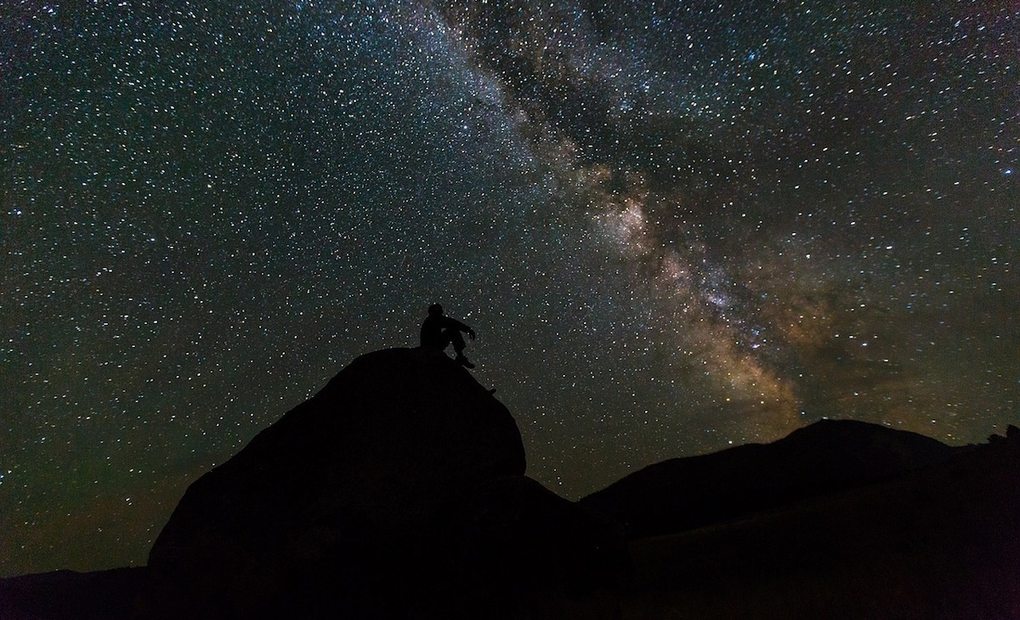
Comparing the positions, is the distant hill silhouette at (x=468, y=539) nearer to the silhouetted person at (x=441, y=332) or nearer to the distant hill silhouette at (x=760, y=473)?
the silhouetted person at (x=441, y=332)

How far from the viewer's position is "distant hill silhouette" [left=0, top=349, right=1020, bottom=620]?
8.80 meters

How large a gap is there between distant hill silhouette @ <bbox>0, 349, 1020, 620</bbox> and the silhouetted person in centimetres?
58

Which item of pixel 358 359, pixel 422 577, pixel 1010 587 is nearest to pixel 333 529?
pixel 422 577

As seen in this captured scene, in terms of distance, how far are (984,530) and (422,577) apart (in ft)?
32.9

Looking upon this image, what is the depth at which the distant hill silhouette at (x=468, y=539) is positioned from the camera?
880 centimetres

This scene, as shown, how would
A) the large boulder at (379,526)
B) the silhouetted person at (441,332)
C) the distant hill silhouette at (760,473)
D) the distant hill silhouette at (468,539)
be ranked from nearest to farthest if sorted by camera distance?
1. the distant hill silhouette at (468,539)
2. the large boulder at (379,526)
3. the silhouetted person at (441,332)
4. the distant hill silhouette at (760,473)

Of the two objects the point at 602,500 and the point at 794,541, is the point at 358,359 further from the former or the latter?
the point at 602,500

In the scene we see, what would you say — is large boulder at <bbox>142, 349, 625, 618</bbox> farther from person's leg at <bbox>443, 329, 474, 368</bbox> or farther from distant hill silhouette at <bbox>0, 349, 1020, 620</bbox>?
person's leg at <bbox>443, 329, 474, 368</bbox>

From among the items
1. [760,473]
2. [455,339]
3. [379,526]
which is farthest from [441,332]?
[760,473]

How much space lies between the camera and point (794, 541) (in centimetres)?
1123

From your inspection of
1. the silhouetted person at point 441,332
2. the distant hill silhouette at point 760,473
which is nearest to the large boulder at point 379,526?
the silhouetted person at point 441,332

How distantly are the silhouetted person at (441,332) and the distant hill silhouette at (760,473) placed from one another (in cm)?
1242

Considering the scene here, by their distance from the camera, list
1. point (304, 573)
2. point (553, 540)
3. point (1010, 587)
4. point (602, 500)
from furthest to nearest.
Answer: point (602, 500)
point (553, 540)
point (304, 573)
point (1010, 587)

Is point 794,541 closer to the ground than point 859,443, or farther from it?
closer to the ground
